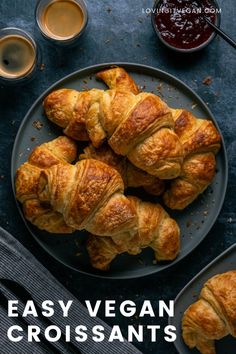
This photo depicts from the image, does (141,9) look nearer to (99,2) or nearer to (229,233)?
(99,2)

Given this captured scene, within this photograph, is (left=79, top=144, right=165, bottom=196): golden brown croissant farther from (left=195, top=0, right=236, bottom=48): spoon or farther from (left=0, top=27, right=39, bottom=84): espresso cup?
(left=195, top=0, right=236, bottom=48): spoon

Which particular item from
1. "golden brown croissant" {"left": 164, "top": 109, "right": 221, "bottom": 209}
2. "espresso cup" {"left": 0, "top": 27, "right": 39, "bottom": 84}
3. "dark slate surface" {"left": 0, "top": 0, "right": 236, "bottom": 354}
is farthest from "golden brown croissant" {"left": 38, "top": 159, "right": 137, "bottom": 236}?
"espresso cup" {"left": 0, "top": 27, "right": 39, "bottom": 84}

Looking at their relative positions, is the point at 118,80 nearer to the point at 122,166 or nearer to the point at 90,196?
the point at 122,166

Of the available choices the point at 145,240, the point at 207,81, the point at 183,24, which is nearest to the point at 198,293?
the point at 145,240

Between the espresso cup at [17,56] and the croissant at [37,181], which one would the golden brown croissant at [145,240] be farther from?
the espresso cup at [17,56]

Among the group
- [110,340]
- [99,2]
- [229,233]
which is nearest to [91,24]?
[99,2]

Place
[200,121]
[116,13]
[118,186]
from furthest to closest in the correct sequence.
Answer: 1. [116,13]
2. [200,121]
3. [118,186]
